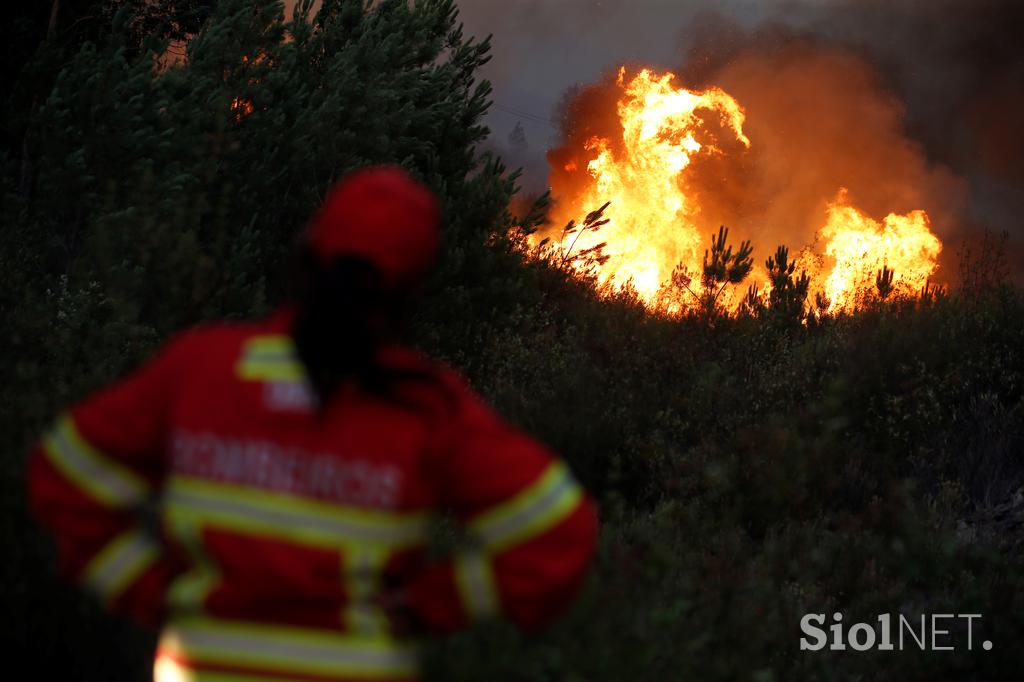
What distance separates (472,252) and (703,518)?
196 inches

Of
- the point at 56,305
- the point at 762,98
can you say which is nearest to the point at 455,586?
the point at 56,305

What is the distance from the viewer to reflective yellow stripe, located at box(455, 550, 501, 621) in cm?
167

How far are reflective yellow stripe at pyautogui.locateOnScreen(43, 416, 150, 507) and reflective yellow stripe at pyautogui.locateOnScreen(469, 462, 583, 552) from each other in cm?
62

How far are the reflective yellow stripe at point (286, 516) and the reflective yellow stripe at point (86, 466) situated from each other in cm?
17

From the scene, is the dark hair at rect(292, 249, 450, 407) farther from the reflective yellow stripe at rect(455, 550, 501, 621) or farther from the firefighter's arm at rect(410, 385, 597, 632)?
the reflective yellow stripe at rect(455, 550, 501, 621)

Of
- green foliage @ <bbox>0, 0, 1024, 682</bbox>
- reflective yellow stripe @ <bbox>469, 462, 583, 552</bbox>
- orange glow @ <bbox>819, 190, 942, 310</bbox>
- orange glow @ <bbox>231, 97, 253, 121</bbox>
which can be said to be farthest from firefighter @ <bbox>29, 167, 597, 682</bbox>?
orange glow @ <bbox>819, 190, 942, 310</bbox>

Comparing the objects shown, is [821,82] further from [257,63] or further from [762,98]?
[257,63]

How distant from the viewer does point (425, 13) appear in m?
12.8

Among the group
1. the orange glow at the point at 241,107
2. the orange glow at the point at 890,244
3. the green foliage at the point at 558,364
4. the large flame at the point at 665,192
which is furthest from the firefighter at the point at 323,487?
the orange glow at the point at 890,244

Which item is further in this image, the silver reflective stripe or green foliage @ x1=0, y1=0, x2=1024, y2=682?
green foliage @ x1=0, y1=0, x2=1024, y2=682

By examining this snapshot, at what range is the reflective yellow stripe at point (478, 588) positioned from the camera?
167cm

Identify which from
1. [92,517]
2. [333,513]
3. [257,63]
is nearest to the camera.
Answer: [333,513]

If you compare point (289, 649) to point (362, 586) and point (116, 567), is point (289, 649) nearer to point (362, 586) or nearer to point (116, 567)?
point (362, 586)

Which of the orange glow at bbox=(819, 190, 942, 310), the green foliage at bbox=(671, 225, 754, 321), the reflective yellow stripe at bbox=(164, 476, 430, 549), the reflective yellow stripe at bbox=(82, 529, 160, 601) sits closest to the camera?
the reflective yellow stripe at bbox=(164, 476, 430, 549)
